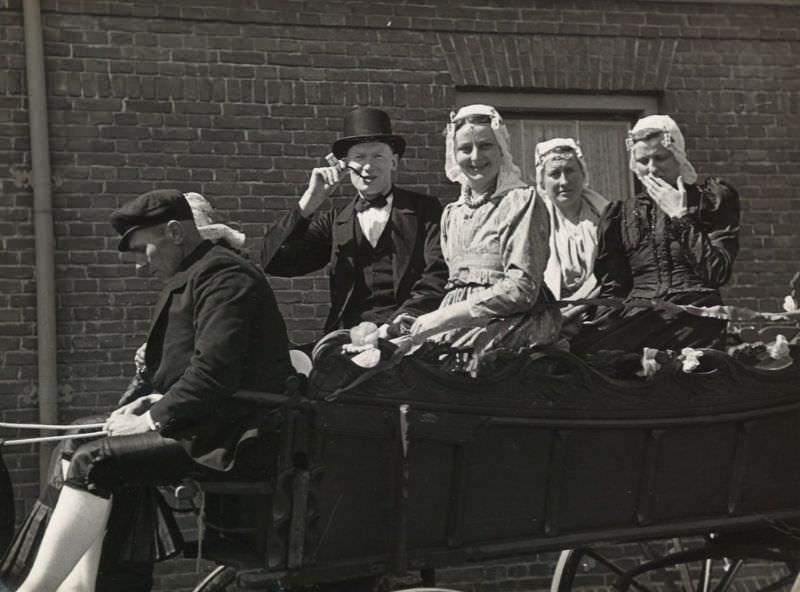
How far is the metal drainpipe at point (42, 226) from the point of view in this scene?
7.07m

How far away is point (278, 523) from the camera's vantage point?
4.18 metres

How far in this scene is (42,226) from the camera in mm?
7125

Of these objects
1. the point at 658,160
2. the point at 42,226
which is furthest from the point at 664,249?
the point at 42,226

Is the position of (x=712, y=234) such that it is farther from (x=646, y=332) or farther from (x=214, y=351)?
(x=214, y=351)

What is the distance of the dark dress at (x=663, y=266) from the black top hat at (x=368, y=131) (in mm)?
945

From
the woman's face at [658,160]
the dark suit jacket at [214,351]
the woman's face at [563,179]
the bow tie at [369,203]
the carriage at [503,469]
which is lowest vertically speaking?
the carriage at [503,469]

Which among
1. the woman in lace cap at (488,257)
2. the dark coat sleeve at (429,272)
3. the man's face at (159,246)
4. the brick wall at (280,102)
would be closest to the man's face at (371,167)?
the dark coat sleeve at (429,272)

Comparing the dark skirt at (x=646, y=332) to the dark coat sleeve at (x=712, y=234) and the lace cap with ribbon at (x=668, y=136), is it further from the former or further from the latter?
the lace cap with ribbon at (x=668, y=136)

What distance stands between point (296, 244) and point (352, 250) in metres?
0.24

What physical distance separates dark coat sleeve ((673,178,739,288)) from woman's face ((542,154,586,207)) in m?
0.64

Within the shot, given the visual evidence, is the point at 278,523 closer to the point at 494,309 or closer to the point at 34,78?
the point at 494,309

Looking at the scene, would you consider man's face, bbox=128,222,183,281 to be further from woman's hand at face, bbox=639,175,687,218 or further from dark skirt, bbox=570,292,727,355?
woman's hand at face, bbox=639,175,687,218

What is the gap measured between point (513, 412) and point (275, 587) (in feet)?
3.18

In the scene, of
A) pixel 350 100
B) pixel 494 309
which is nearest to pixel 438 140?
pixel 350 100
